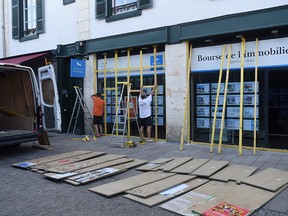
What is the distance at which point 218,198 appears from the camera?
4.43m

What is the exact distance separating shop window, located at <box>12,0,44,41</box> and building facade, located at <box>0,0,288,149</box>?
187cm

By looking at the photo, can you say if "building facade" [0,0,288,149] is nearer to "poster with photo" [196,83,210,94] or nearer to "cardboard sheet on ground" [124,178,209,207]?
"poster with photo" [196,83,210,94]

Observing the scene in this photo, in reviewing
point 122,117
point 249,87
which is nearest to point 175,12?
point 249,87

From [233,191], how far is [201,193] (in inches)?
19.0

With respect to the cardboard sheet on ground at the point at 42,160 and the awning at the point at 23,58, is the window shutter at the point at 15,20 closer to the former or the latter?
the awning at the point at 23,58

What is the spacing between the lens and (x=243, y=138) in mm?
8156

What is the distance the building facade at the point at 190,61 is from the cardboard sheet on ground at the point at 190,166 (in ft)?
4.46

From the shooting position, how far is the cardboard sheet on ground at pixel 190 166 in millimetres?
5813

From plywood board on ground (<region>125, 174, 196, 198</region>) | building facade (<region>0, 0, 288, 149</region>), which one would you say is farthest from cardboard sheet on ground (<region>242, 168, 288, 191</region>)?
building facade (<region>0, 0, 288, 149</region>)

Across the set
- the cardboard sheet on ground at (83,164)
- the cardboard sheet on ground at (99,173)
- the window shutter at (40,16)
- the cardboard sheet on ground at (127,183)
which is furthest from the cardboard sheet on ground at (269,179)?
the window shutter at (40,16)

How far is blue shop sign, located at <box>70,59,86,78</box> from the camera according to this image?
34.2 feet

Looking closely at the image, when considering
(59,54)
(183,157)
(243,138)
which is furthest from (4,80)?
(243,138)

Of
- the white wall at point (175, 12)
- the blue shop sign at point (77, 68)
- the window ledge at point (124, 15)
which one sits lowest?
the blue shop sign at point (77, 68)

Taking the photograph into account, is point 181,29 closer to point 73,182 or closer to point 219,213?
point 73,182
